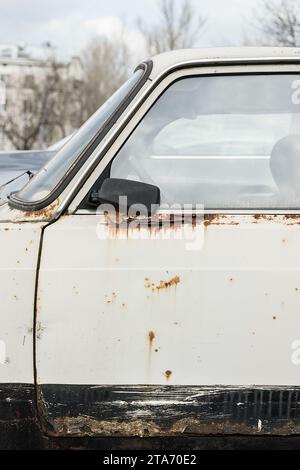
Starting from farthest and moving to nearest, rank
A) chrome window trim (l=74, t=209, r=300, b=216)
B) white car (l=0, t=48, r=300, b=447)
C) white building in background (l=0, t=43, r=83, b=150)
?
white building in background (l=0, t=43, r=83, b=150)
chrome window trim (l=74, t=209, r=300, b=216)
white car (l=0, t=48, r=300, b=447)

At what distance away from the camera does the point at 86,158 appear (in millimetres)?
2338

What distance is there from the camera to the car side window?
2.38 meters

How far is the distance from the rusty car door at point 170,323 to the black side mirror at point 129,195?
0.05 metres

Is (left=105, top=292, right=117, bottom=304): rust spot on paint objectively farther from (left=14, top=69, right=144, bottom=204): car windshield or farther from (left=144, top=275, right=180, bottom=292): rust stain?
(left=14, top=69, right=144, bottom=204): car windshield

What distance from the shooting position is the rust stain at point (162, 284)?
220cm

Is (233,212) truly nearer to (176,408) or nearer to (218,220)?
(218,220)

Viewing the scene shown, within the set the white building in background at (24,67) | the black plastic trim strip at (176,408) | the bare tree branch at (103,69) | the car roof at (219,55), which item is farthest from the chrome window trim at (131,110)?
the bare tree branch at (103,69)

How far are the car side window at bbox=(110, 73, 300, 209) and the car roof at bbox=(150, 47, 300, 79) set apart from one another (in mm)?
67

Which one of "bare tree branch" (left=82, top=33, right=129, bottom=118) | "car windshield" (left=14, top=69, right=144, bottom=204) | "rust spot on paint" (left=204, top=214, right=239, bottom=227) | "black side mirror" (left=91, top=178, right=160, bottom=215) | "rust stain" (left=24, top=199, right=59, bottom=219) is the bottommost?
"rust spot on paint" (left=204, top=214, right=239, bottom=227)

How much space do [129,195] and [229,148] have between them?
0.55 metres

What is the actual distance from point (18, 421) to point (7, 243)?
637mm

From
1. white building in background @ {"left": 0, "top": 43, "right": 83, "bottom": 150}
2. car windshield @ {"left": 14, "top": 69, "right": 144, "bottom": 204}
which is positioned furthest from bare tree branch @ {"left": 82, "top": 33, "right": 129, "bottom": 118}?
car windshield @ {"left": 14, "top": 69, "right": 144, "bottom": 204}

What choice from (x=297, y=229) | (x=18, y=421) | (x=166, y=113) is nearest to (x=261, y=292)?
(x=297, y=229)

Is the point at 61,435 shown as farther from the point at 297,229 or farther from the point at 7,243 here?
the point at 297,229
